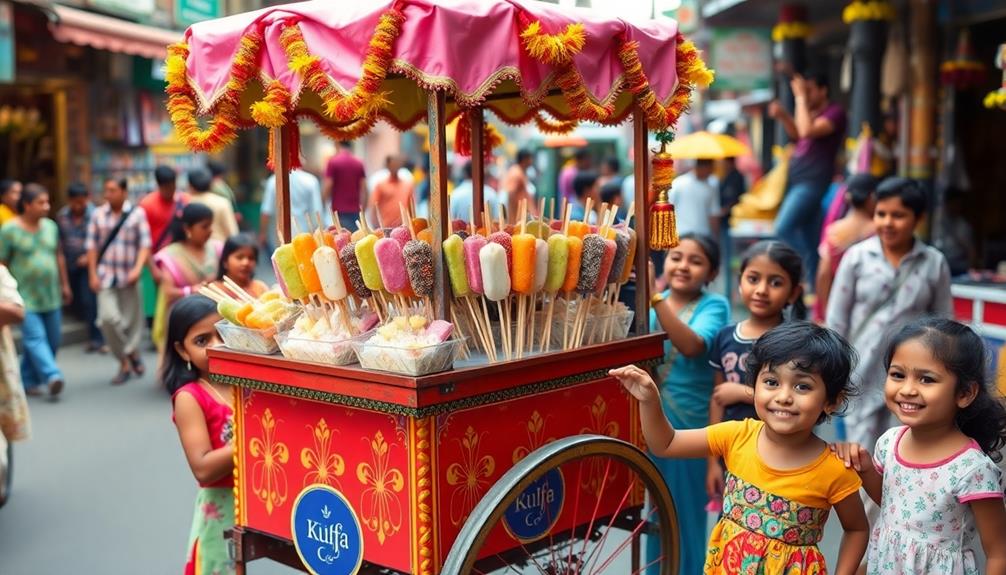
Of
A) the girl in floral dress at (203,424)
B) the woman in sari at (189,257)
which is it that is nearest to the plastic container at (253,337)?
the girl in floral dress at (203,424)

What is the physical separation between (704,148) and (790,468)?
730 centimetres

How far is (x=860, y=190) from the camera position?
6270 mm

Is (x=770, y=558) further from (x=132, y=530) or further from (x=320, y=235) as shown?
(x=132, y=530)

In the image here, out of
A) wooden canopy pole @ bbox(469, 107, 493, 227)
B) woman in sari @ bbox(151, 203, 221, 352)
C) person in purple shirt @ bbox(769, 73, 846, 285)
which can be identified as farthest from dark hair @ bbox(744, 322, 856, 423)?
person in purple shirt @ bbox(769, 73, 846, 285)

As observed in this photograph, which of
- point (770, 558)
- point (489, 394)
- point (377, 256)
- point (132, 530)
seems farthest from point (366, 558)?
point (132, 530)

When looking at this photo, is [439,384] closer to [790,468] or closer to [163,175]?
[790,468]

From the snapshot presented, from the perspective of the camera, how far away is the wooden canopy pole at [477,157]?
4.21m

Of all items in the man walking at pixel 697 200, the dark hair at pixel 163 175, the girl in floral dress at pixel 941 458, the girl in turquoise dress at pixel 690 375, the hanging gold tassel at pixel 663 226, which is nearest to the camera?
the girl in floral dress at pixel 941 458

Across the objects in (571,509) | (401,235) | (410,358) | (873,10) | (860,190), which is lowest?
(571,509)

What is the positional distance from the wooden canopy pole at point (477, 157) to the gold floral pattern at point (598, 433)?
1.06 m

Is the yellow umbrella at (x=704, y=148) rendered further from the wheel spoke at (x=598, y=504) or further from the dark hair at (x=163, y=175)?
the wheel spoke at (x=598, y=504)

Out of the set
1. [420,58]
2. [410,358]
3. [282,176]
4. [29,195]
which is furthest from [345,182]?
[410,358]

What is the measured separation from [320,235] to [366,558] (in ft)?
3.20

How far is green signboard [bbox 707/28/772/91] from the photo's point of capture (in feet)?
37.1
